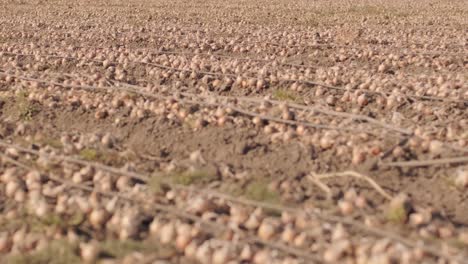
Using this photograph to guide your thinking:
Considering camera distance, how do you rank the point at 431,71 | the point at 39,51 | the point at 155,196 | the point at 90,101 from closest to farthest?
the point at 155,196 → the point at 90,101 → the point at 431,71 → the point at 39,51

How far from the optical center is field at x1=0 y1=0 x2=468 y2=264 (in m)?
2.61

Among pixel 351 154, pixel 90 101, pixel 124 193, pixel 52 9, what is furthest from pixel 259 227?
pixel 52 9

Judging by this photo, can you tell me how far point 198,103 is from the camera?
4.51 m

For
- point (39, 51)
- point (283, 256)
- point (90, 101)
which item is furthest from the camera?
point (39, 51)

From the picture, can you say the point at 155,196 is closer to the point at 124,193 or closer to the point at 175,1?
the point at 124,193

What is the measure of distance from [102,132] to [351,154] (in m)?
1.98

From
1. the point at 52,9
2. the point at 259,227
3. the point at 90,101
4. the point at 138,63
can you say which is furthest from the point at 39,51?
the point at 52,9

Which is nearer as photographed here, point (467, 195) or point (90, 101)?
point (467, 195)

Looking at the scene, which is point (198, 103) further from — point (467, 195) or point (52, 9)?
point (52, 9)

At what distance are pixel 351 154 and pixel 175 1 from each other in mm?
15402

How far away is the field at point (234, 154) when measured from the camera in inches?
103

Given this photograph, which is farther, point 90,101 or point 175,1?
point 175,1

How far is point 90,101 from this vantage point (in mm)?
4848

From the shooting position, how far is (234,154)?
3775 millimetres
